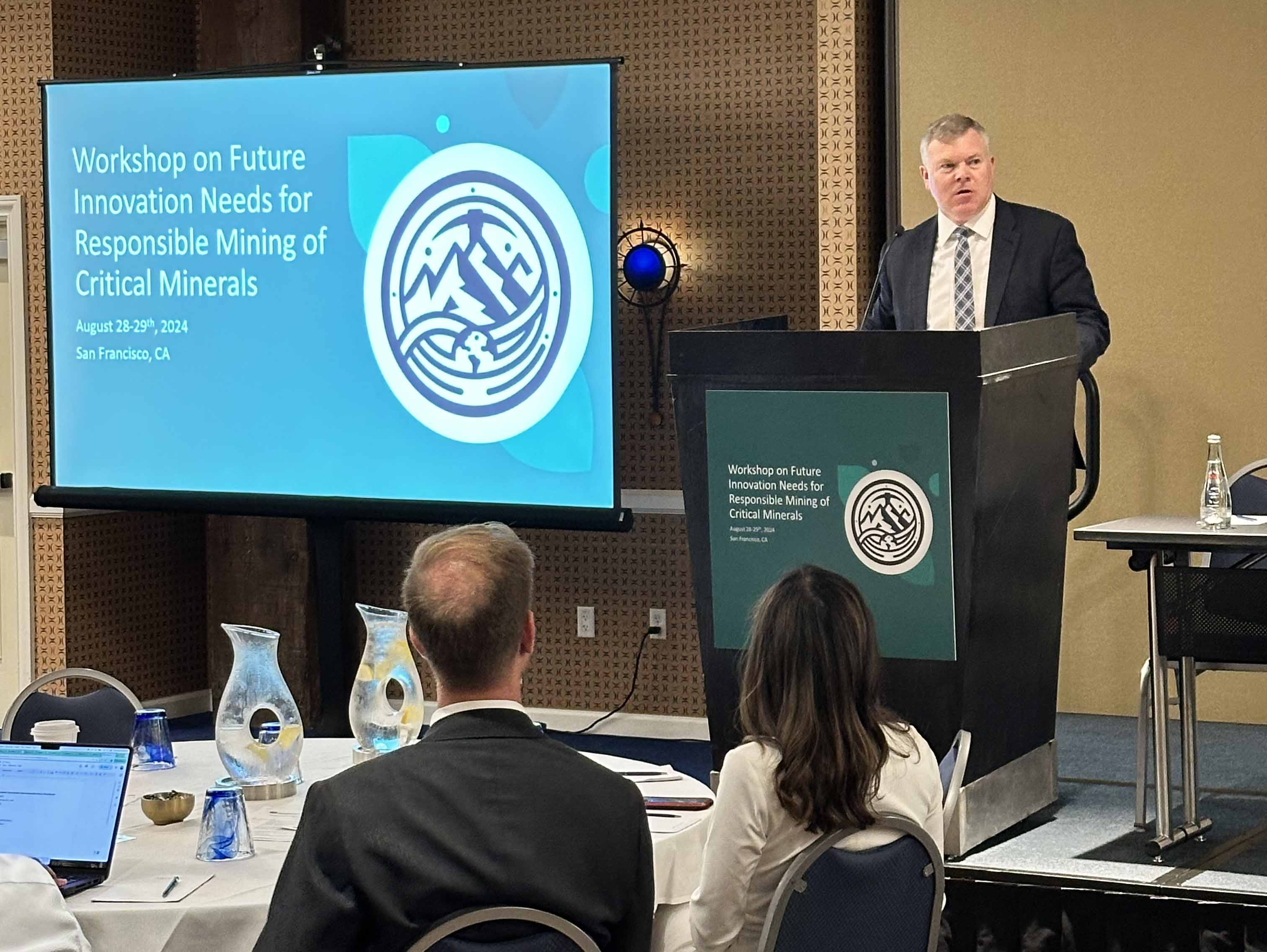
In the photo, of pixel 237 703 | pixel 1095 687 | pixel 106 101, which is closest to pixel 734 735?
pixel 237 703

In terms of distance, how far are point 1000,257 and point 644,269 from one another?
2.08 metres

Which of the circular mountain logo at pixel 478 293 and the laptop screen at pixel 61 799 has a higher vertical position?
the circular mountain logo at pixel 478 293

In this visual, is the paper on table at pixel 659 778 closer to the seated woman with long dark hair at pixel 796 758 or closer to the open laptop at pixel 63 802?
the seated woman with long dark hair at pixel 796 758

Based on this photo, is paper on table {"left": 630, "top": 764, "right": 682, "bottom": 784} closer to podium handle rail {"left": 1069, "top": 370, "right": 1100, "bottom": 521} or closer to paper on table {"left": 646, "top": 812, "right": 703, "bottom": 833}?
paper on table {"left": 646, "top": 812, "right": 703, "bottom": 833}

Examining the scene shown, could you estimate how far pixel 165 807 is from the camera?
298 centimetres

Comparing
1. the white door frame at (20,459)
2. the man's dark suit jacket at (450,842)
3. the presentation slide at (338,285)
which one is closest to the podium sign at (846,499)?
the presentation slide at (338,285)

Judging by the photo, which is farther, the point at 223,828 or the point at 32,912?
the point at 223,828

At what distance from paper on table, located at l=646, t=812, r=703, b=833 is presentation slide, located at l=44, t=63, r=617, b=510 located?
3059 mm

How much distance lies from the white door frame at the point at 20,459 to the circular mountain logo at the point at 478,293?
1.63 metres

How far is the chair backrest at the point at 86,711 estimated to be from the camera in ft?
13.1

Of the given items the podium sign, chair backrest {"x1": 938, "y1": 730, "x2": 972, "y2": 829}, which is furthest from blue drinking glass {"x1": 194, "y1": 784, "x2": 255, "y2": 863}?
chair backrest {"x1": 938, "y1": 730, "x2": 972, "y2": 829}

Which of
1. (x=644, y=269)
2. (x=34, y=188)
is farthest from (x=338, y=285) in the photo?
(x=34, y=188)

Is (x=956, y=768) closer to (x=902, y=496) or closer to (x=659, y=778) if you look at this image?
(x=902, y=496)

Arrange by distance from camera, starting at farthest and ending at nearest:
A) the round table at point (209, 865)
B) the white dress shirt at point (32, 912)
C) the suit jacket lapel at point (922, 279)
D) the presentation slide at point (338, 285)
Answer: the presentation slide at point (338, 285)
the suit jacket lapel at point (922, 279)
the round table at point (209, 865)
the white dress shirt at point (32, 912)
